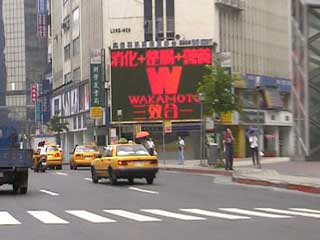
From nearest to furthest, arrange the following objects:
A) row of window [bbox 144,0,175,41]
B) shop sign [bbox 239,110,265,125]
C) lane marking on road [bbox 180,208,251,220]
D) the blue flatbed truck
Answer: lane marking on road [bbox 180,208,251,220] < the blue flatbed truck < shop sign [bbox 239,110,265,125] < row of window [bbox 144,0,175,41]

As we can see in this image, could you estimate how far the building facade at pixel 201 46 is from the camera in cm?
5878

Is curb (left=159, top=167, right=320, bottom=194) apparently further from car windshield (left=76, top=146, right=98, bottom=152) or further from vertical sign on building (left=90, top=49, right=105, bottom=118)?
vertical sign on building (left=90, top=49, right=105, bottom=118)

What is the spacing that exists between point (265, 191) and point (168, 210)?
7.04 metres

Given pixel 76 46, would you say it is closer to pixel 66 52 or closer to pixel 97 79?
pixel 66 52

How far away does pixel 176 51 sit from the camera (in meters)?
58.3

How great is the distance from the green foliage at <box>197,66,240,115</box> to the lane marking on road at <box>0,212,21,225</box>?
21655 millimetres

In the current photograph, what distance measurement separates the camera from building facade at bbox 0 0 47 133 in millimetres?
140500

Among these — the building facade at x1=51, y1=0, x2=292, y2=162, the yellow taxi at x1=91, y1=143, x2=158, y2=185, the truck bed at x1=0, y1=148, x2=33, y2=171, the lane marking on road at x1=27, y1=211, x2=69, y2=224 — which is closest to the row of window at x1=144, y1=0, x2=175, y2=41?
the building facade at x1=51, y1=0, x2=292, y2=162

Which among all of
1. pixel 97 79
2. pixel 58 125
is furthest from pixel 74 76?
pixel 97 79

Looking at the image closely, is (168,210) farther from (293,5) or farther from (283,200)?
(293,5)

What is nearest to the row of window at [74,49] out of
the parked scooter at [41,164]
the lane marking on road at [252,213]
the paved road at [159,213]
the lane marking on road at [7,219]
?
the parked scooter at [41,164]

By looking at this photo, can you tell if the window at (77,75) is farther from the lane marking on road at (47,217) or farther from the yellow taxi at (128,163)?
the lane marking on road at (47,217)

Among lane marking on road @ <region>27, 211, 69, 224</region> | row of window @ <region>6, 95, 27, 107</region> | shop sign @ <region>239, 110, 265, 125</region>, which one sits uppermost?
row of window @ <region>6, 95, 27, 107</region>

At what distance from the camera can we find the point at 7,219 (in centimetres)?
1516
